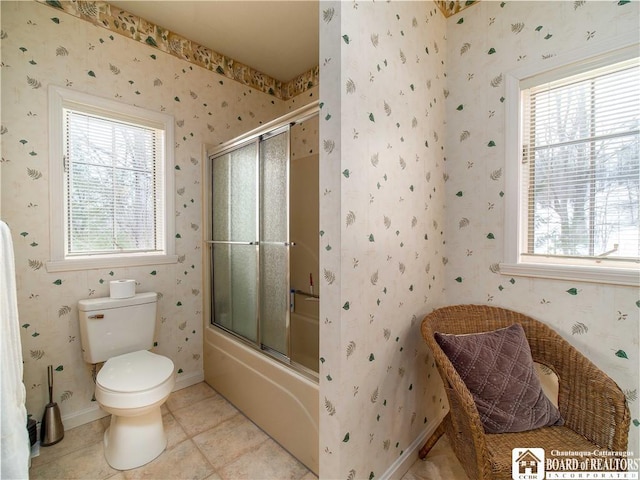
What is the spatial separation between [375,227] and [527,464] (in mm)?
1102

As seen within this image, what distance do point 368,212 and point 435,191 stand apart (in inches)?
30.1

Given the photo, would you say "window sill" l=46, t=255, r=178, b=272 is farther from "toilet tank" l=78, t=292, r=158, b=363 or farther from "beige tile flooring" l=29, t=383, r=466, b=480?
"beige tile flooring" l=29, t=383, r=466, b=480

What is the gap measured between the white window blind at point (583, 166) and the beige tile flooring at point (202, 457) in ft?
4.57

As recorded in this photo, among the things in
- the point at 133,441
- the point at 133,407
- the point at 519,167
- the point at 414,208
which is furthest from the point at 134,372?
the point at 519,167

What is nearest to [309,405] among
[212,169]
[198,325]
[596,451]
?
[596,451]

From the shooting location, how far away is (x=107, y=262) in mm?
1970

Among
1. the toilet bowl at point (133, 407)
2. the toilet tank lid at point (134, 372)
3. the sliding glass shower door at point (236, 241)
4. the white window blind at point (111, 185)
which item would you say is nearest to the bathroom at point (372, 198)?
the white window blind at point (111, 185)

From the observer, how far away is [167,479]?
1.47 meters

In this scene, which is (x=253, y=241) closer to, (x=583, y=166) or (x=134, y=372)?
(x=134, y=372)

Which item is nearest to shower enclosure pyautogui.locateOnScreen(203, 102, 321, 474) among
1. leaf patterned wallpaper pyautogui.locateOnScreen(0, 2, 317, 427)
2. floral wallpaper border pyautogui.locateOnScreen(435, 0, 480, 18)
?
leaf patterned wallpaper pyautogui.locateOnScreen(0, 2, 317, 427)

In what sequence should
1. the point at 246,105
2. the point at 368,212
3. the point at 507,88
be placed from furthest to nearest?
→ the point at 246,105 → the point at 507,88 → the point at 368,212

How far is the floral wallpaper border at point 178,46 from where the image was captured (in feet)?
6.18

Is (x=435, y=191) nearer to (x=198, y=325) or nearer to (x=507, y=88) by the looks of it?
(x=507, y=88)

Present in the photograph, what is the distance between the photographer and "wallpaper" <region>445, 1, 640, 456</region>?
4.47ft
